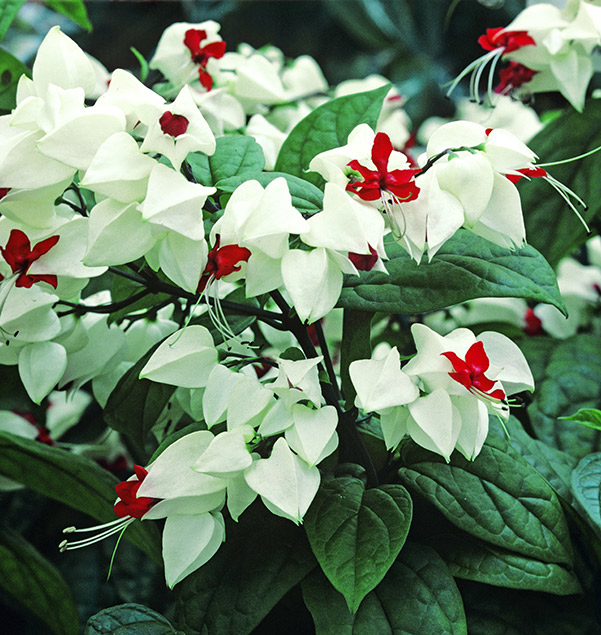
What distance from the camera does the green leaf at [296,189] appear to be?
41 cm

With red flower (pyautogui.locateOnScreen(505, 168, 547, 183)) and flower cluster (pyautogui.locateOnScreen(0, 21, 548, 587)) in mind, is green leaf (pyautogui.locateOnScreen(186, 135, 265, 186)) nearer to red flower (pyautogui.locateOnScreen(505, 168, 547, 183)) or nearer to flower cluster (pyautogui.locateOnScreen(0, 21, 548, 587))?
flower cluster (pyautogui.locateOnScreen(0, 21, 548, 587))

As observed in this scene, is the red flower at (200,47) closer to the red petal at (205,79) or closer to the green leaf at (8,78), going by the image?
the red petal at (205,79)

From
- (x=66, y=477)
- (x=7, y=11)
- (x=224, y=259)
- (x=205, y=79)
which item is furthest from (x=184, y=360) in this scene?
(x=7, y=11)

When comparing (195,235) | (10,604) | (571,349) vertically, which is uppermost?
(195,235)

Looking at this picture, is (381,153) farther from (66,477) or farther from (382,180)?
(66,477)

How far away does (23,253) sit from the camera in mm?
412

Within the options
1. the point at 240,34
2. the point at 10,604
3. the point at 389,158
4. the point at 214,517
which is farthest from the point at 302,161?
the point at 240,34

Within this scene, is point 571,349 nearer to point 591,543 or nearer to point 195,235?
point 591,543

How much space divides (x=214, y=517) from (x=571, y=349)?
371 millimetres

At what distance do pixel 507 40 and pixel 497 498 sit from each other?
1.22ft

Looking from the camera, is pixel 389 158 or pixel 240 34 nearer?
pixel 389 158

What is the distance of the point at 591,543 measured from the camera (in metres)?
0.47

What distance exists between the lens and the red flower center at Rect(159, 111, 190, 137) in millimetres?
364

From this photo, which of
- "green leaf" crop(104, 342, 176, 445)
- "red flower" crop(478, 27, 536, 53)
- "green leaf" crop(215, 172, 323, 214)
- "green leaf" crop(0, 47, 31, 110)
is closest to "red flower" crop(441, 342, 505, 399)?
"green leaf" crop(215, 172, 323, 214)
